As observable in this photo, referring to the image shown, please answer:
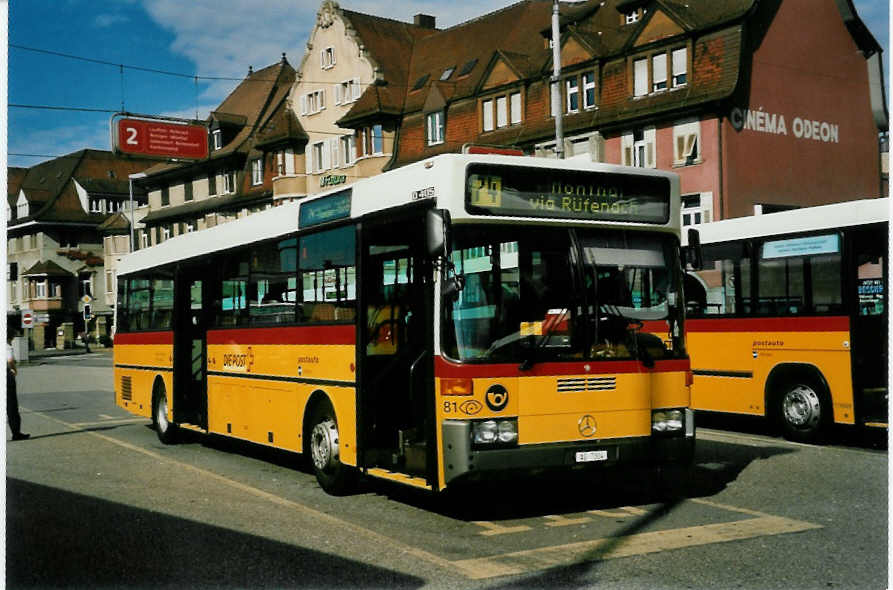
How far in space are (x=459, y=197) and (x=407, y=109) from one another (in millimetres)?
40540

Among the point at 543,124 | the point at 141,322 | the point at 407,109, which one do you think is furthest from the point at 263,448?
the point at 407,109

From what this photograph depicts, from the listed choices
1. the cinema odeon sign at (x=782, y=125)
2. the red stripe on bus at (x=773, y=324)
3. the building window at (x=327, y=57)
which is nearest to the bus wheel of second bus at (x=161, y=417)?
the red stripe on bus at (x=773, y=324)

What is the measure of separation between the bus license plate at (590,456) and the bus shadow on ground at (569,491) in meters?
0.13

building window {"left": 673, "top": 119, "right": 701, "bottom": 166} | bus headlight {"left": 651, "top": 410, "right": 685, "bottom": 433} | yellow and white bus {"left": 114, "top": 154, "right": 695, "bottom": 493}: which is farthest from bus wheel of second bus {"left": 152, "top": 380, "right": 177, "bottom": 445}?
building window {"left": 673, "top": 119, "right": 701, "bottom": 166}

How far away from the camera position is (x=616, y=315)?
9328mm

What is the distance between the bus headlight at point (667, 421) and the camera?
9.48 meters

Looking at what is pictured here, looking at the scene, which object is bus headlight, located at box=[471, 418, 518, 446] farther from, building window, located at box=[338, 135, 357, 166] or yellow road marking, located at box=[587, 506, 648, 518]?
building window, located at box=[338, 135, 357, 166]

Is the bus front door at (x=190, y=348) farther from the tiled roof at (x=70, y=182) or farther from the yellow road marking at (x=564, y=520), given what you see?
the tiled roof at (x=70, y=182)

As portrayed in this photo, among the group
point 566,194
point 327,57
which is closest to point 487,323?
point 566,194

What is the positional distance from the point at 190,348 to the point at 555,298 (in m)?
7.98

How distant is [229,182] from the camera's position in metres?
66.5

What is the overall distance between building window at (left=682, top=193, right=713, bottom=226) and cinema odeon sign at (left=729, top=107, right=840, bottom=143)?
2359 millimetres

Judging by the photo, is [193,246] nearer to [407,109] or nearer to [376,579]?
[376,579]

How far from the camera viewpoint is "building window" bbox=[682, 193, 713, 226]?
118ft
